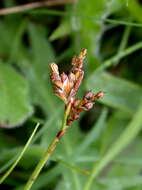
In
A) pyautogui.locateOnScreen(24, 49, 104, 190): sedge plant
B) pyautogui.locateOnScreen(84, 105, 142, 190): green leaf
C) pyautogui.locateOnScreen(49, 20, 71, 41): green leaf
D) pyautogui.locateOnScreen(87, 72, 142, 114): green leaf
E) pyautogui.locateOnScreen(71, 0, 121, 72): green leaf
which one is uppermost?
pyautogui.locateOnScreen(49, 20, 71, 41): green leaf

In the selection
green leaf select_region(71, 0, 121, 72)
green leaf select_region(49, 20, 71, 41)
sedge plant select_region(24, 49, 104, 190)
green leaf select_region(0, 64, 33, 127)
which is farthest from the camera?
green leaf select_region(49, 20, 71, 41)

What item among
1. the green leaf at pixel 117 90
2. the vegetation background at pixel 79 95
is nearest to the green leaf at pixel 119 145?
the vegetation background at pixel 79 95

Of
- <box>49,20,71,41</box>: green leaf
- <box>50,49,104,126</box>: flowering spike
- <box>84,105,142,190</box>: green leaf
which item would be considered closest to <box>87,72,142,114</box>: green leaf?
<box>84,105,142,190</box>: green leaf

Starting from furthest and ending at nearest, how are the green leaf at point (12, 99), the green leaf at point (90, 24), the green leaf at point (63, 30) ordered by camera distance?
the green leaf at point (63, 30), the green leaf at point (90, 24), the green leaf at point (12, 99)

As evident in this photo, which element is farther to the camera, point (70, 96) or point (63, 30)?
point (63, 30)

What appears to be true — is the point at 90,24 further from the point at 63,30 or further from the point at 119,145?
the point at 119,145

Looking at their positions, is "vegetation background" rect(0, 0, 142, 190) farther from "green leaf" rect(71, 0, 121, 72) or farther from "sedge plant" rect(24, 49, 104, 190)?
Result: "sedge plant" rect(24, 49, 104, 190)

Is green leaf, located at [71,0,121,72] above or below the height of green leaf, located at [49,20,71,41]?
below

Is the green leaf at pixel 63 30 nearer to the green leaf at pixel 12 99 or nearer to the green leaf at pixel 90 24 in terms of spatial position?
the green leaf at pixel 90 24

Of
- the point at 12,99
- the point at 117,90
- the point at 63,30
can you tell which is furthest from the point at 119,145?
the point at 63,30
